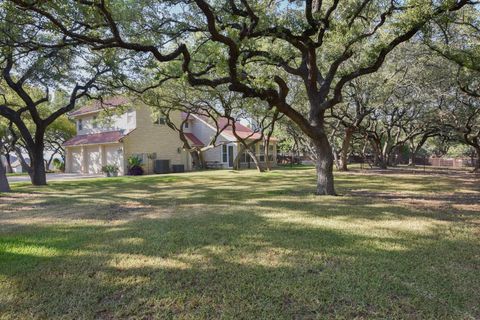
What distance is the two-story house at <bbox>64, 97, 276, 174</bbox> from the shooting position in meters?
25.3

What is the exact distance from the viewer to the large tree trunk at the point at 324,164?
10.7 metres

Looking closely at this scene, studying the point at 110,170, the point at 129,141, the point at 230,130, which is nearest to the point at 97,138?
the point at 129,141

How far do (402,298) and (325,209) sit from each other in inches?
189

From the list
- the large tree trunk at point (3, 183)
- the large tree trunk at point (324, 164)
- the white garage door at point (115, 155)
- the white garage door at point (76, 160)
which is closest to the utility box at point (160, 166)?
the white garage door at point (115, 155)

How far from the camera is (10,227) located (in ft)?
22.2

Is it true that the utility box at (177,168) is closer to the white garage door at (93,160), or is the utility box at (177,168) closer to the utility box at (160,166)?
the utility box at (160,166)

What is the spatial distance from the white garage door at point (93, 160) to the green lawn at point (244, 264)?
64.0ft

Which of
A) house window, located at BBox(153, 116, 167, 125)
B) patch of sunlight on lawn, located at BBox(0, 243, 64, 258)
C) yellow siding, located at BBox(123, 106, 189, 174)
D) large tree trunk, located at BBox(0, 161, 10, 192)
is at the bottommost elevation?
patch of sunlight on lawn, located at BBox(0, 243, 64, 258)

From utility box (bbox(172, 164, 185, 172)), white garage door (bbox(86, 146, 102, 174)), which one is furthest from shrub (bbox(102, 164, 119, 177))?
utility box (bbox(172, 164, 185, 172))

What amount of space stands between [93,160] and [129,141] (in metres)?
4.23

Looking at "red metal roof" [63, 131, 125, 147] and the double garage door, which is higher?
"red metal roof" [63, 131, 125, 147]

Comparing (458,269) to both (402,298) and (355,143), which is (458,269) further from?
(355,143)

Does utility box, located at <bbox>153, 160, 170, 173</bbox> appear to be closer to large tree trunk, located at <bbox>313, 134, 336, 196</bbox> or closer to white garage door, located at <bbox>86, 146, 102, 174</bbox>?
white garage door, located at <bbox>86, 146, 102, 174</bbox>

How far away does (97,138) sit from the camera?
88.1 feet
